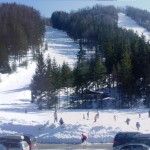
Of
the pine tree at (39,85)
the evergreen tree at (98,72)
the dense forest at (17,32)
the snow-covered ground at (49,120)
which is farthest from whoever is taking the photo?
the dense forest at (17,32)

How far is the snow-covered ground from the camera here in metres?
34.8

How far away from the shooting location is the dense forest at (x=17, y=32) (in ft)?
281

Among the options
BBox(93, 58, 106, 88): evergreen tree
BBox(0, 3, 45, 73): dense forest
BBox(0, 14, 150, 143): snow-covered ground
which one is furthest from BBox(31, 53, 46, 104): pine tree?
BBox(0, 3, 45, 73): dense forest

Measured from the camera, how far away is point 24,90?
229 ft

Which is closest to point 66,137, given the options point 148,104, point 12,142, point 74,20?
point 12,142

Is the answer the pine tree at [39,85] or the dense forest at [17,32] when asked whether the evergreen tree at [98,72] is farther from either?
the dense forest at [17,32]

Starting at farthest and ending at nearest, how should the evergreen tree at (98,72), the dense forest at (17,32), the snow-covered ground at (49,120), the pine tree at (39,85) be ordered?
1. the dense forest at (17,32)
2. the evergreen tree at (98,72)
3. the pine tree at (39,85)
4. the snow-covered ground at (49,120)

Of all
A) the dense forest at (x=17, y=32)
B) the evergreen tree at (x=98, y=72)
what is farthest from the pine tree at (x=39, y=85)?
the dense forest at (x=17, y=32)

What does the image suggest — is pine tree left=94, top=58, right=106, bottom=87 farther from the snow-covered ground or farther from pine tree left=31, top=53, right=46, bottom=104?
the snow-covered ground

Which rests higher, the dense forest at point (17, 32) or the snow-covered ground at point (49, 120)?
the dense forest at point (17, 32)

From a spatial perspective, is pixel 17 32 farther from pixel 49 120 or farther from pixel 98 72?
pixel 49 120

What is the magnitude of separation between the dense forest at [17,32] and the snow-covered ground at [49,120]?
920 cm

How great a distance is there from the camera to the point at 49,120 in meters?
42.8

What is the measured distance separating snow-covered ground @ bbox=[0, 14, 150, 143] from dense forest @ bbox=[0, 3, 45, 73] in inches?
362
